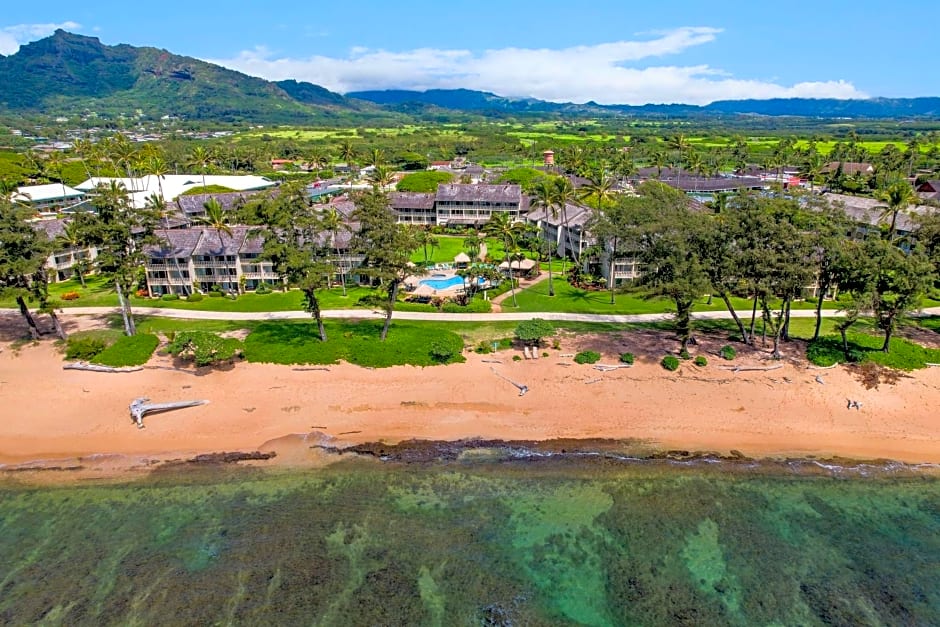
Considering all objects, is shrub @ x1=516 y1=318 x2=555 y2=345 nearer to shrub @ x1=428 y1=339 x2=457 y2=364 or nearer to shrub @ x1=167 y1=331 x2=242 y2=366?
shrub @ x1=428 y1=339 x2=457 y2=364

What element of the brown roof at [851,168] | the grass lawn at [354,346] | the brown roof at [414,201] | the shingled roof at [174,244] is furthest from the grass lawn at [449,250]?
the brown roof at [851,168]

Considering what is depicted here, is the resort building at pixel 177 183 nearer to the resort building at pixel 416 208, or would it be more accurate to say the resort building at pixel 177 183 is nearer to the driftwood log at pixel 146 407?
the resort building at pixel 416 208

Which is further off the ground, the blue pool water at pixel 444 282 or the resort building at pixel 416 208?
the resort building at pixel 416 208

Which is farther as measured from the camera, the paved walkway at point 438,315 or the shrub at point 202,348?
the paved walkway at point 438,315

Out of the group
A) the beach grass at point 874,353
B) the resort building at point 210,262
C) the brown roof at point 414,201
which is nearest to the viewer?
the beach grass at point 874,353

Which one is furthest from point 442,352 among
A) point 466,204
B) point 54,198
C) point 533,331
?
point 54,198

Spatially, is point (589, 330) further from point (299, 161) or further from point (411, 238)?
point (299, 161)
